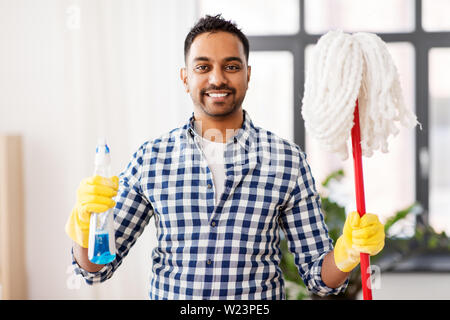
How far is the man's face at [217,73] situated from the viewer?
1.09 meters

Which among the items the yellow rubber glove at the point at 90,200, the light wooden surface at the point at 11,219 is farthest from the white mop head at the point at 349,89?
the light wooden surface at the point at 11,219

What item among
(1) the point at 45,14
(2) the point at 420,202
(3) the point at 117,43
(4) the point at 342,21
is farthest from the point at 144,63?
(2) the point at 420,202

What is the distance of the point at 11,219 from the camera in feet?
7.43

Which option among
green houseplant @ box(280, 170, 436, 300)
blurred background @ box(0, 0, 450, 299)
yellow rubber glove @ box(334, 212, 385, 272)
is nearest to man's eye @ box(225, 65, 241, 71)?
yellow rubber glove @ box(334, 212, 385, 272)

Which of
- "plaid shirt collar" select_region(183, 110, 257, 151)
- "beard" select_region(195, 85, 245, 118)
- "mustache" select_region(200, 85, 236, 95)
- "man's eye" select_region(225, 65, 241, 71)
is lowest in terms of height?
"plaid shirt collar" select_region(183, 110, 257, 151)

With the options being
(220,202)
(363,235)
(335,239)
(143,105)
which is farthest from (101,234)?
(143,105)

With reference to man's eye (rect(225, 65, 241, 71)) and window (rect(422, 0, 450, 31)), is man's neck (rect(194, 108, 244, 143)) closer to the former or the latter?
man's eye (rect(225, 65, 241, 71))

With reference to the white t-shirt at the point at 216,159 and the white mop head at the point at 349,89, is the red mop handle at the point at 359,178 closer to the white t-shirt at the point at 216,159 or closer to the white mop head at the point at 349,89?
the white mop head at the point at 349,89

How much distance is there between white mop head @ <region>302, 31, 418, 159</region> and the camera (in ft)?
2.90

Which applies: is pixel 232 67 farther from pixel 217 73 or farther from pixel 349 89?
pixel 349 89

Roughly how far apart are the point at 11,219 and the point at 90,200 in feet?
4.93

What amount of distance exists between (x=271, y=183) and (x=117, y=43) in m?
1.46

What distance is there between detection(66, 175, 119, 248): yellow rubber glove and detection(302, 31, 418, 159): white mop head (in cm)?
40
